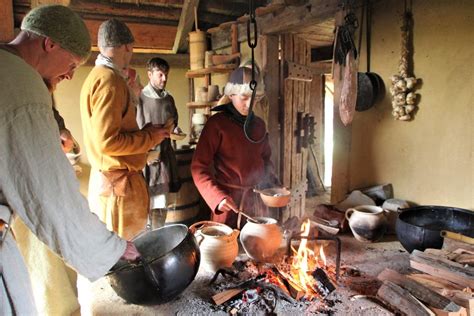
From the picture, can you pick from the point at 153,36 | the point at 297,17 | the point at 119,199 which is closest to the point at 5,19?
the point at 119,199

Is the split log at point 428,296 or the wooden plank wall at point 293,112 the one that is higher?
the wooden plank wall at point 293,112

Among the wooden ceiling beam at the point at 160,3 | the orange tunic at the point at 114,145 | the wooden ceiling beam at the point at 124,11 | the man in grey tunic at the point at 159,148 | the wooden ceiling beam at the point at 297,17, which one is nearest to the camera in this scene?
the orange tunic at the point at 114,145

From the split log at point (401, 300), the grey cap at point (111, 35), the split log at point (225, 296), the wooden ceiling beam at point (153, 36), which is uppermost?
the wooden ceiling beam at point (153, 36)

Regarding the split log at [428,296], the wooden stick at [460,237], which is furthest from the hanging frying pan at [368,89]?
the split log at [428,296]

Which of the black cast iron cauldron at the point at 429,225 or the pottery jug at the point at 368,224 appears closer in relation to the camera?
the black cast iron cauldron at the point at 429,225

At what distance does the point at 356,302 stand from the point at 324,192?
20.1ft

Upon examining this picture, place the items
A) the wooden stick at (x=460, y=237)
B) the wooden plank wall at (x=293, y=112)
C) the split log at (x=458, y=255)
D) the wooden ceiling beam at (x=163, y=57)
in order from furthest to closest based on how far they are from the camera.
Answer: the wooden ceiling beam at (x=163, y=57) → the wooden plank wall at (x=293, y=112) → the wooden stick at (x=460, y=237) → the split log at (x=458, y=255)

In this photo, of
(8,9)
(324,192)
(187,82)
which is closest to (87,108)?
(8,9)

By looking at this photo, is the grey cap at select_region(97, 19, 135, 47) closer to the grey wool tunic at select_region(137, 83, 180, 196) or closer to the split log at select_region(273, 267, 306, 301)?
the grey wool tunic at select_region(137, 83, 180, 196)

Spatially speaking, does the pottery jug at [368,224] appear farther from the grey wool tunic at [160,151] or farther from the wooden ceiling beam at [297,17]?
the grey wool tunic at [160,151]

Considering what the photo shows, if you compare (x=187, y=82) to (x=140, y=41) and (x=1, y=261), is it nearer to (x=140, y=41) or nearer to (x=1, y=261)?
(x=140, y=41)

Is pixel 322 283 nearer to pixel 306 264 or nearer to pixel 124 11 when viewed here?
pixel 306 264

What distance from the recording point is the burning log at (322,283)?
74.0 inches

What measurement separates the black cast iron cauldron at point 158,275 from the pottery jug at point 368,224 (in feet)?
4.15
